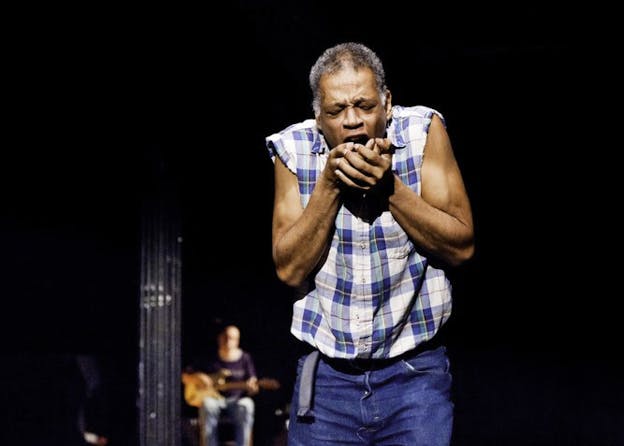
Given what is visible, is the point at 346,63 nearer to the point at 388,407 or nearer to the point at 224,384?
the point at 388,407

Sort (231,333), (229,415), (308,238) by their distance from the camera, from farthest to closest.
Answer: (231,333)
(229,415)
(308,238)

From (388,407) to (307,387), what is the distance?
0.61 feet

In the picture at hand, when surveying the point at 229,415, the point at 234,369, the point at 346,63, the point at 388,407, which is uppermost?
the point at 346,63

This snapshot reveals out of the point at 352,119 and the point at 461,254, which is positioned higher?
the point at 352,119

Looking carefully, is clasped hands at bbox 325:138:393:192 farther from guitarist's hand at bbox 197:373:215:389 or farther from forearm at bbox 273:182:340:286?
guitarist's hand at bbox 197:373:215:389

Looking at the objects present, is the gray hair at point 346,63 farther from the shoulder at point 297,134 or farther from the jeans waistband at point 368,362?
the jeans waistband at point 368,362

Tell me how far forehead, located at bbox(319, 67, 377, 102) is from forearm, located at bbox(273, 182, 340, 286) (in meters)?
0.21

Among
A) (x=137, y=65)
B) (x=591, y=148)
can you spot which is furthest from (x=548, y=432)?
(x=137, y=65)

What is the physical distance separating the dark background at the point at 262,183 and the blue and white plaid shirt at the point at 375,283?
284 centimetres

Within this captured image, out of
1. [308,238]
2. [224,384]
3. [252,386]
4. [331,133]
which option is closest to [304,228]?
[308,238]

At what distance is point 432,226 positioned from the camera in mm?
1629

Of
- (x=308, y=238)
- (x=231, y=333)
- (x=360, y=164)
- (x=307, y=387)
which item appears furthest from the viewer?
(x=231, y=333)

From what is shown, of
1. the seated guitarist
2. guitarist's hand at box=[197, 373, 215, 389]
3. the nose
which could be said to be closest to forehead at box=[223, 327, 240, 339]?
the seated guitarist

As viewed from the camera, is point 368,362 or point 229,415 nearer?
point 368,362
